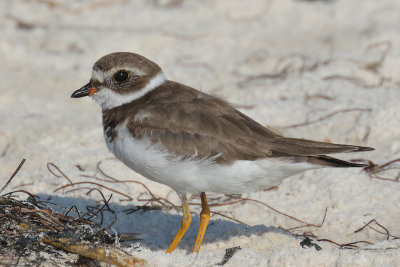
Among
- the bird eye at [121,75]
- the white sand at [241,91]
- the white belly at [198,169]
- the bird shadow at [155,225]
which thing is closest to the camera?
the white belly at [198,169]

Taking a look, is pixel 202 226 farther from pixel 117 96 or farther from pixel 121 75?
pixel 121 75

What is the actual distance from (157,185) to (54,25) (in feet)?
13.1

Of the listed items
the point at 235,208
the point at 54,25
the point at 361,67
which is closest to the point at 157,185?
the point at 235,208

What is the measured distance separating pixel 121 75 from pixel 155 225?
115 cm

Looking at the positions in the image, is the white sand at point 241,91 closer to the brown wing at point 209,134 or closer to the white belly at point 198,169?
the white belly at point 198,169

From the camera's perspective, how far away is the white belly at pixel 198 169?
366cm

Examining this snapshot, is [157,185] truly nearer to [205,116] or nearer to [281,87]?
[205,116]

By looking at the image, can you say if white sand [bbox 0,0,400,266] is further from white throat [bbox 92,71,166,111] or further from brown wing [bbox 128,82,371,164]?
white throat [bbox 92,71,166,111]

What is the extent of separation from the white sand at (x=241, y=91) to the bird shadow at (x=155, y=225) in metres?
0.01

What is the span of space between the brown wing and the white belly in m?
0.04

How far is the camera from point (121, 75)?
407 centimetres

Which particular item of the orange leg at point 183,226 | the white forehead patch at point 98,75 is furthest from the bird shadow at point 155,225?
the white forehead patch at point 98,75

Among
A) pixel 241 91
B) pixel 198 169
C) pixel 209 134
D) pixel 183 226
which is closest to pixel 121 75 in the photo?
pixel 209 134

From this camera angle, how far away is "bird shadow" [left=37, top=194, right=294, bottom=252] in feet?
13.8
